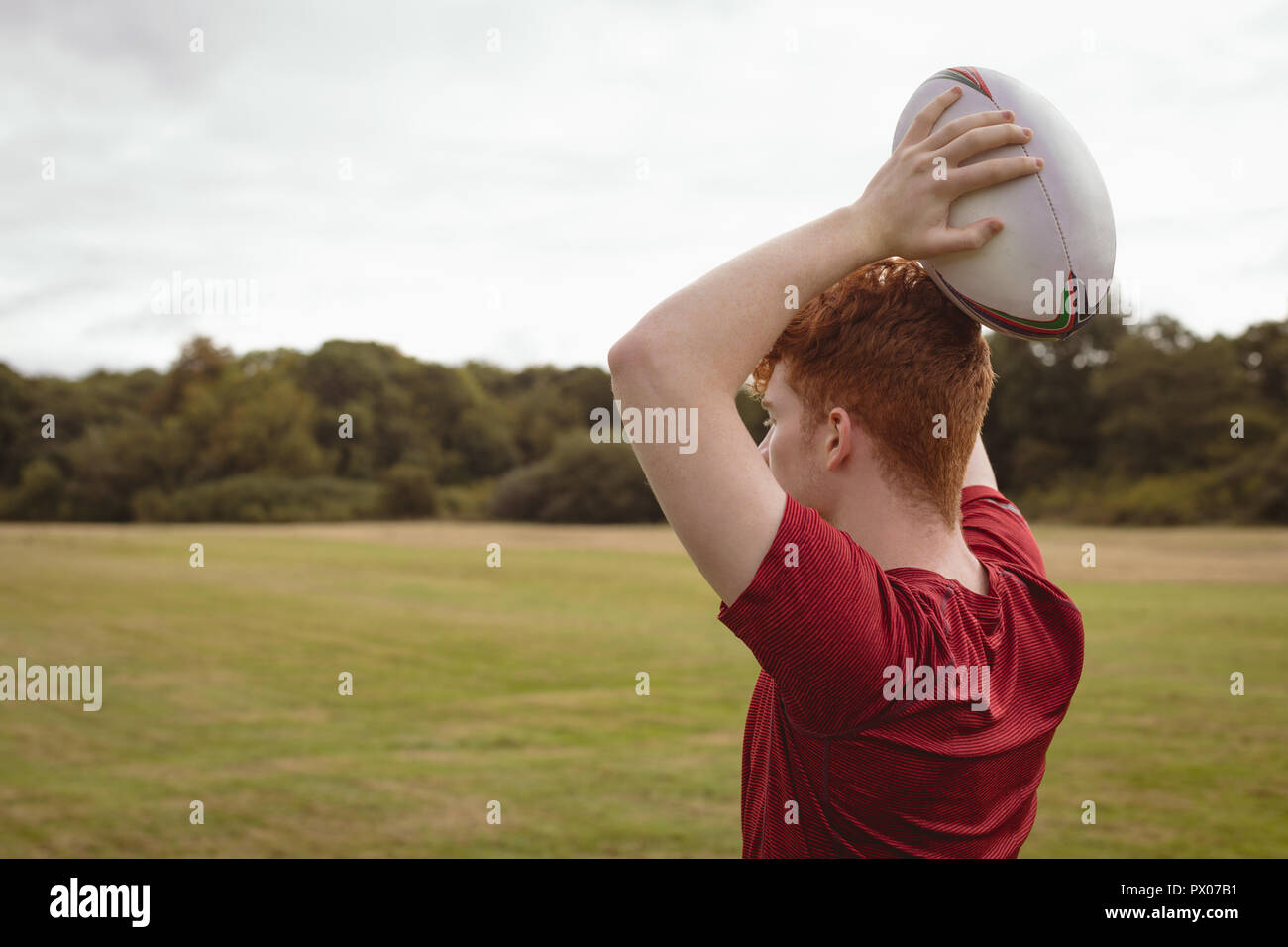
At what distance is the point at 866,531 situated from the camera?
1746 millimetres

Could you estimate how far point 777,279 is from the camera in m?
1.43

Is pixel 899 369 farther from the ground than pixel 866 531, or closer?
farther from the ground

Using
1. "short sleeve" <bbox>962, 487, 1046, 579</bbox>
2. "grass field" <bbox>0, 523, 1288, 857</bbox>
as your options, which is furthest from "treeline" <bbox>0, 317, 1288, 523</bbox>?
"short sleeve" <bbox>962, 487, 1046, 579</bbox>

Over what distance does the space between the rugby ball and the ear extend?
0.28 meters

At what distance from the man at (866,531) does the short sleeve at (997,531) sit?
0.10 ft

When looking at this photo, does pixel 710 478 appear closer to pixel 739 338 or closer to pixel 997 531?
pixel 739 338

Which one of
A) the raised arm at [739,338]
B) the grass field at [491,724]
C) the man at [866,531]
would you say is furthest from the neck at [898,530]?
the grass field at [491,724]

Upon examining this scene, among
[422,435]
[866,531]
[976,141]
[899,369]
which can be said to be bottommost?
[866,531]

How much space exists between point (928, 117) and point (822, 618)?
2.64 ft

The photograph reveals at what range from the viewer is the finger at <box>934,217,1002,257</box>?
151cm

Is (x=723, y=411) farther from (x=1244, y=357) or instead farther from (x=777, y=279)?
(x=1244, y=357)

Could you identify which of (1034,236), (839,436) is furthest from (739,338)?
(1034,236)

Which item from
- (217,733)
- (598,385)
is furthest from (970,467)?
(598,385)

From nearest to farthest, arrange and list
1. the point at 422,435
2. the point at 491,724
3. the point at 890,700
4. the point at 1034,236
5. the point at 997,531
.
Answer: the point at 890,700 → the point at 1034,236 → the point at 997,531 → the point at 491,724 → the point at 422,435
